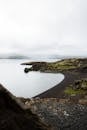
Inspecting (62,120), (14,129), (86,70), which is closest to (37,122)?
(14,129)

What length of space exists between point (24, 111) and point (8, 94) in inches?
Answer: 38.9

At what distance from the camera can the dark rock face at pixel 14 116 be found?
9.99 metres

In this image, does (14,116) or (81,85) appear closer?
(14,116)

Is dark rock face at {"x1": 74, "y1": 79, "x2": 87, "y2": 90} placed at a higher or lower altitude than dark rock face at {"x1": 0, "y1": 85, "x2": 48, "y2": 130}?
lower

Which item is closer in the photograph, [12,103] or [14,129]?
[14,129]

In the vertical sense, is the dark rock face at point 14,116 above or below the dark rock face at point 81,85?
above

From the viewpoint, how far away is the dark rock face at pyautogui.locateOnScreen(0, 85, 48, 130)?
9992 mm

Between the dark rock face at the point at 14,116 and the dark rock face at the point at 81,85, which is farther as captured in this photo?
the dark rock face at the point at 81,85

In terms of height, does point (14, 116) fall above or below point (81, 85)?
above

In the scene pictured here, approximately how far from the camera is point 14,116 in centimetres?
1043

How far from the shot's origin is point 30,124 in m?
10.4

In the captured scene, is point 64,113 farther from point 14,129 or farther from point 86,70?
point 86,70

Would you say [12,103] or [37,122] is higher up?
[12,103]

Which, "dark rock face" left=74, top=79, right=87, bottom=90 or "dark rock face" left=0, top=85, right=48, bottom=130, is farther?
"dark rock face" left=74, top=79, right=87, bottom=90
